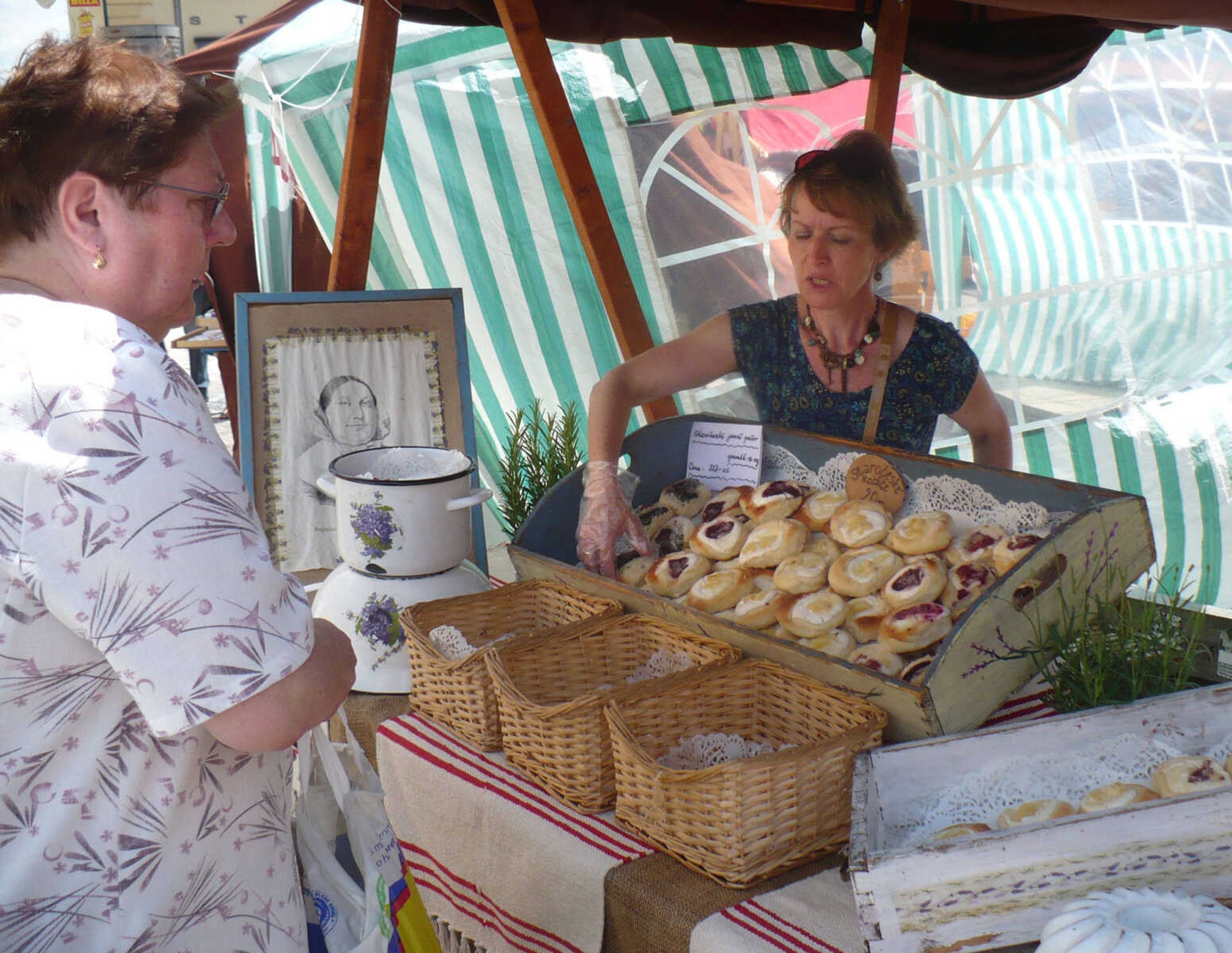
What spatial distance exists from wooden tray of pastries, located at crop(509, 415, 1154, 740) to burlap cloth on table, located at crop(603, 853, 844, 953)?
0.29 meters

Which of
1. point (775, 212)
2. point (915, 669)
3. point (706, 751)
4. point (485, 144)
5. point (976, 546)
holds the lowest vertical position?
A: point (706, 751)

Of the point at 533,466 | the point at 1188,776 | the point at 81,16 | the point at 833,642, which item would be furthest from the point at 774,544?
the point at 81,16

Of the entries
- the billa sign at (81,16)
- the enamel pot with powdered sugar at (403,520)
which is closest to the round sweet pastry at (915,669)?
the enamel pot with powdered sugar at (403,520)

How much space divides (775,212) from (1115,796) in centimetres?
420

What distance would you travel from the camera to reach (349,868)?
4.48 feet

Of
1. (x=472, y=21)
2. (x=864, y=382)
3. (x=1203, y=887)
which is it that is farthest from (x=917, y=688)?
(x=472, y=21)

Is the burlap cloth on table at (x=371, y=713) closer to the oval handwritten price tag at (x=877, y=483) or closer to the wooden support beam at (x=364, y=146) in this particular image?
the oval handwritten price tag at (x=877, y=483)

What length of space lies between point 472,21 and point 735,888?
8.62ft

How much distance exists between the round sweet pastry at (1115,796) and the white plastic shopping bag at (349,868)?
83 cm

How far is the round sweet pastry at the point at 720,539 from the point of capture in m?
1.87

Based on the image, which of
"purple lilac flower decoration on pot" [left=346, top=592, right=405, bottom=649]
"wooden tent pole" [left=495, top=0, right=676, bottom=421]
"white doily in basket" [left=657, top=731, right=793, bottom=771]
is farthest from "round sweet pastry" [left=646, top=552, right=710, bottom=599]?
"wooden tent pole" [left=495, top=0, right=676, bottom=421]

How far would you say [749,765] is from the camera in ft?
4.06

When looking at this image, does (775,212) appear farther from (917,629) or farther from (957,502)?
(917,629)

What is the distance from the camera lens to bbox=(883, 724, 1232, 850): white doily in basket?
1.23 meters
